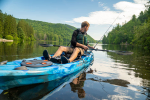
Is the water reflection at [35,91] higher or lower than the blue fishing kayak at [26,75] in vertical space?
lower

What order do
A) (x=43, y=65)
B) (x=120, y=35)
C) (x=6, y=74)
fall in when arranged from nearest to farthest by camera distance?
(x=6, y=74)
(x=43, y=65)
(x=120, y=35)

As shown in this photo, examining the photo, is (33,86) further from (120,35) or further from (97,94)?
(120,35)

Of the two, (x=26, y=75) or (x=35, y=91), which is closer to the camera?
(x=26, y=75)

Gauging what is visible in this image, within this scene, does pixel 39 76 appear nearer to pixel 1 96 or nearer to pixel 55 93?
pixel 55 93

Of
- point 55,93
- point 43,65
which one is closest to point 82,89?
point 55,93

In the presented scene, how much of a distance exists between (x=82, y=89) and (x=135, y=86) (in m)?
1.92

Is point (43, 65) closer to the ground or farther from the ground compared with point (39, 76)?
farther from the ground

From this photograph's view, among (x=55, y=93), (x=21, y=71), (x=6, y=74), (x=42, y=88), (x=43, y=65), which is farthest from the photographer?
(x=43, y=65)

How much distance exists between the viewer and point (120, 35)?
79.7 meters

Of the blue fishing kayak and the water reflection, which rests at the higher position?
the blue fishing kayak

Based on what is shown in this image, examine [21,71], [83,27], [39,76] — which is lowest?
[39,76]

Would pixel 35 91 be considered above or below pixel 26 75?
below

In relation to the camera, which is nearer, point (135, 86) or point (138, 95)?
point (138, 95)

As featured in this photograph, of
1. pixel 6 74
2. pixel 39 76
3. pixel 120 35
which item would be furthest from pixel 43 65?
pixel 120 35
